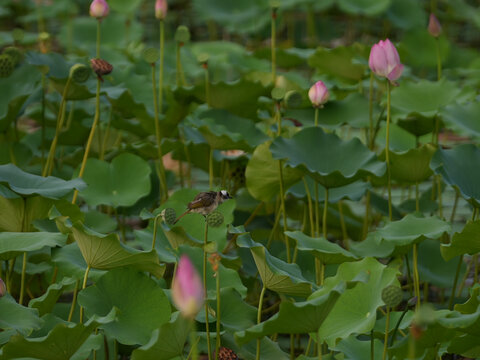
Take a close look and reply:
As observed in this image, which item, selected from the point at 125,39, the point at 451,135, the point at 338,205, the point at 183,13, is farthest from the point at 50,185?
the point at 183,13

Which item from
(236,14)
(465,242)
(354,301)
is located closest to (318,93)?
(465,242)

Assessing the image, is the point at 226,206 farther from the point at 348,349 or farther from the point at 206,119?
the point at 348,349

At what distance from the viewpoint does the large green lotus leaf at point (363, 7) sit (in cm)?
399

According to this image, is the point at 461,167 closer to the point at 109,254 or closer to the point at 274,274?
the point at 274,274

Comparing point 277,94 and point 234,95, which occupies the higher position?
point 277,94

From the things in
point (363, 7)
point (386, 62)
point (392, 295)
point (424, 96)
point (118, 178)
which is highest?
point (386, 62)

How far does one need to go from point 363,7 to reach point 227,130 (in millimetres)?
2394

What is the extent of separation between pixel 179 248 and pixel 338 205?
71 cm

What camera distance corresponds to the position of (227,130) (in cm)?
185

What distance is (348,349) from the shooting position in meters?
1.23

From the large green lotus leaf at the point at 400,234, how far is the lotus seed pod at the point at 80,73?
2.15 ft

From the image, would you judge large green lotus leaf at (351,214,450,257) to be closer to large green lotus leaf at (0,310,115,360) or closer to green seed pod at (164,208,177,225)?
green seed pod at (164,208,177,225)

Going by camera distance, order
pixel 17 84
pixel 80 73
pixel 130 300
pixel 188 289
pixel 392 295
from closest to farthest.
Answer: pixel 188 289, pixel 392 295, pixel 130 300, pixel 80 73, pixel 17 84

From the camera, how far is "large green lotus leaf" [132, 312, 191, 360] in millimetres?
990
